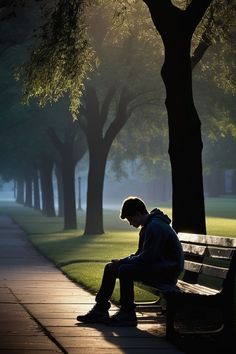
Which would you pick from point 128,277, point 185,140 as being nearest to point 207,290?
point 128,277

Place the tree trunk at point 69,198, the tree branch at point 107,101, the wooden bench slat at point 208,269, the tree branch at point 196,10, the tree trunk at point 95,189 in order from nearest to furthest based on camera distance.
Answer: the wooden bench slat at point 208,269 < the tree branch at point 196,10 < the tree branch at point 107,101 < the tree trunk at point 95,189 < the tree trunk at point 69,198

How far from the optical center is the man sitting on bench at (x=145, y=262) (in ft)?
33.4

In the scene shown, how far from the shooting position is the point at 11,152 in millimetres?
56688

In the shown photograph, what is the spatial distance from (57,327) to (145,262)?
1.19m

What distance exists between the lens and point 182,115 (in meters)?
12.9

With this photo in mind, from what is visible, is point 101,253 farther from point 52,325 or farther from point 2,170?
point 2,170

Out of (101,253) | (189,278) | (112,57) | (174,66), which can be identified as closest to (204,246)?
(189,278)

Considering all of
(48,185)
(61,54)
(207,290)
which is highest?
(61,54)

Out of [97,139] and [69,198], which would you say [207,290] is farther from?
[69,198]

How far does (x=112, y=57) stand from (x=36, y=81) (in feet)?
60.4

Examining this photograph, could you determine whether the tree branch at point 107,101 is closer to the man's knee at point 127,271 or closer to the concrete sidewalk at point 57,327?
the concrete sidewalk at point 57,327

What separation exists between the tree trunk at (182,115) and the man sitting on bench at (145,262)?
2.33 meters

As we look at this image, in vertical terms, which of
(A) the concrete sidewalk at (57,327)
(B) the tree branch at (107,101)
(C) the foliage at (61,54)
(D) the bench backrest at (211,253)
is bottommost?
(A) the concrete sidewalk at (57,327)

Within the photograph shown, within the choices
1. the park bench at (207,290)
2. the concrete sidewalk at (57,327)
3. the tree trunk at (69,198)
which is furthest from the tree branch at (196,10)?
the tree trunk at (69,198)
